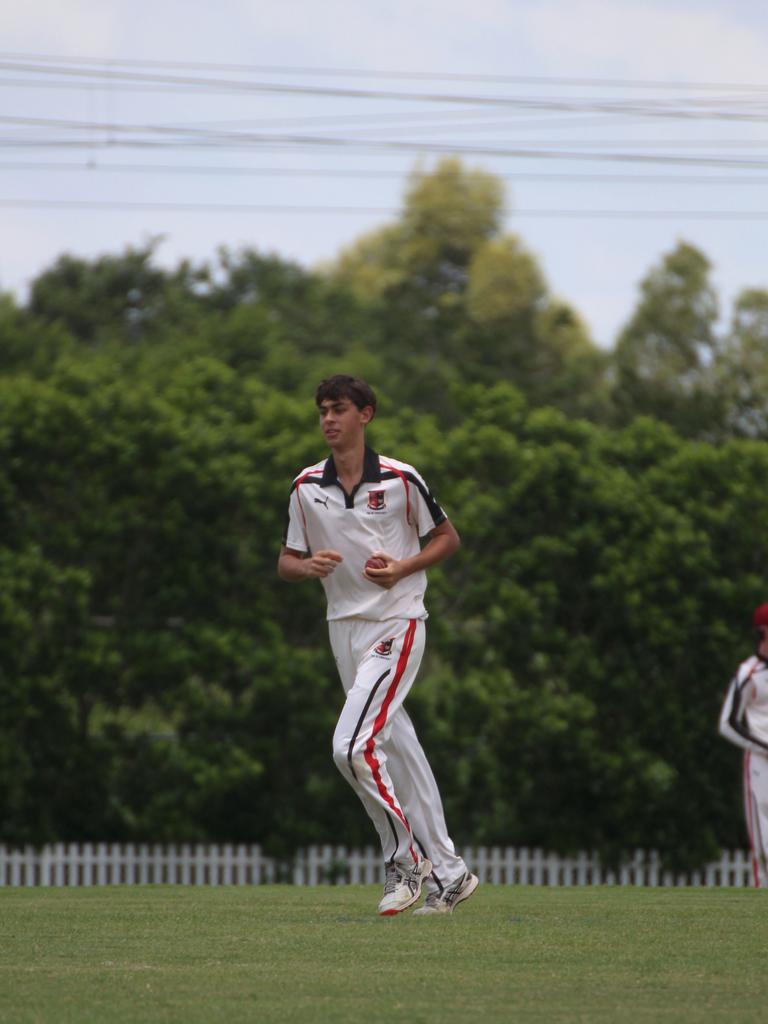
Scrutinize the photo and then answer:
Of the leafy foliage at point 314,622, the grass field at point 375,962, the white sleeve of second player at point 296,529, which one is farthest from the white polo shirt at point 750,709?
the leafy foliage at point 314,622

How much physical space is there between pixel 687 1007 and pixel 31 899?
4513mm

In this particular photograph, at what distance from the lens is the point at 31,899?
846 cm

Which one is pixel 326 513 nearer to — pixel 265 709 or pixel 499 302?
pixel 265 709

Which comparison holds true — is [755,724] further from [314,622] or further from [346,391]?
[314,622]

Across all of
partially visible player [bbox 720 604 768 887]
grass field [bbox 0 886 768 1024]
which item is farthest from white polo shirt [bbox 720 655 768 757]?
grass field [bbox 0 886 768 1024]

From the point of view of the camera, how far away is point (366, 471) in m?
7.37

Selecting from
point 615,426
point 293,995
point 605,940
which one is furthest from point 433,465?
point 615,426

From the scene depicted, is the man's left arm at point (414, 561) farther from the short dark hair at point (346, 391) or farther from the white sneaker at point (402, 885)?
the white sneaker at point (402, 885)

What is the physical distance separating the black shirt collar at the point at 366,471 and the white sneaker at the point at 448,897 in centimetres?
174

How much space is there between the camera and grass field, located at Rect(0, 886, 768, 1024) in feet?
15.5

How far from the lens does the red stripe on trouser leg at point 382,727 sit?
23.4ft

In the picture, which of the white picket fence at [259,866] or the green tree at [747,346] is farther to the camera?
the green tree at [747,346]

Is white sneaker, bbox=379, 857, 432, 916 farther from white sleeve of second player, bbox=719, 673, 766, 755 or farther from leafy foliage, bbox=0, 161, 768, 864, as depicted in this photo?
leafy foliage, bbox=0, 161, 768, 864

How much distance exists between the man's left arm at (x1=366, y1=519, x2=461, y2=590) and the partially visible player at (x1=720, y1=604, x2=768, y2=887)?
4.94 metres
